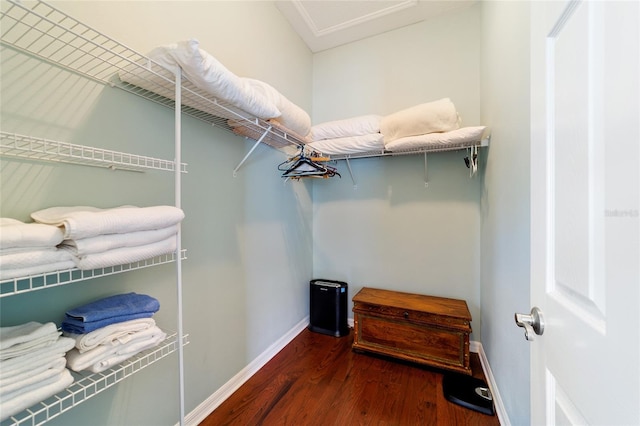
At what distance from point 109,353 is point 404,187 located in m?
2.25

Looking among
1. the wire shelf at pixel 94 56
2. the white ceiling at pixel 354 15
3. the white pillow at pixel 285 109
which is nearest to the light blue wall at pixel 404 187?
the white ceiling at pixel 354 15

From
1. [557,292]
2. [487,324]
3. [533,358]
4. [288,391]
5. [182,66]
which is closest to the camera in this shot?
[557,292]

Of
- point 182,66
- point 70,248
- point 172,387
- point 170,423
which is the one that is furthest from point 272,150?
point 170,423

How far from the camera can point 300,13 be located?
2109mm

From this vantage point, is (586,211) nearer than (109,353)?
Yes

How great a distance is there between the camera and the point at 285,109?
4.96 ft

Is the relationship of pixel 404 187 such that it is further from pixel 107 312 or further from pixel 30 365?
pixel 30 365

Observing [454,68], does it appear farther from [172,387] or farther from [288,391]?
[172,387]

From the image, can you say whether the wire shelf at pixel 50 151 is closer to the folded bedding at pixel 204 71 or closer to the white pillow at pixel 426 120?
the folded bedding at pixel 204 71

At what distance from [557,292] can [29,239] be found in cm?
131

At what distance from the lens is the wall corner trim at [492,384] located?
4.33ft

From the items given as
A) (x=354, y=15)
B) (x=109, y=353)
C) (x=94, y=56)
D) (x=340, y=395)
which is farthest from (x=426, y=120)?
(x=109, y=353)

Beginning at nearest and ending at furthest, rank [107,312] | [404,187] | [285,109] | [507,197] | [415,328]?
[107,312] < [507,197] < [285,109] < [415,328] < [404,187]

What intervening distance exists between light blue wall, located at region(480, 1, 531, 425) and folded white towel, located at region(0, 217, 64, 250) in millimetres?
1650
